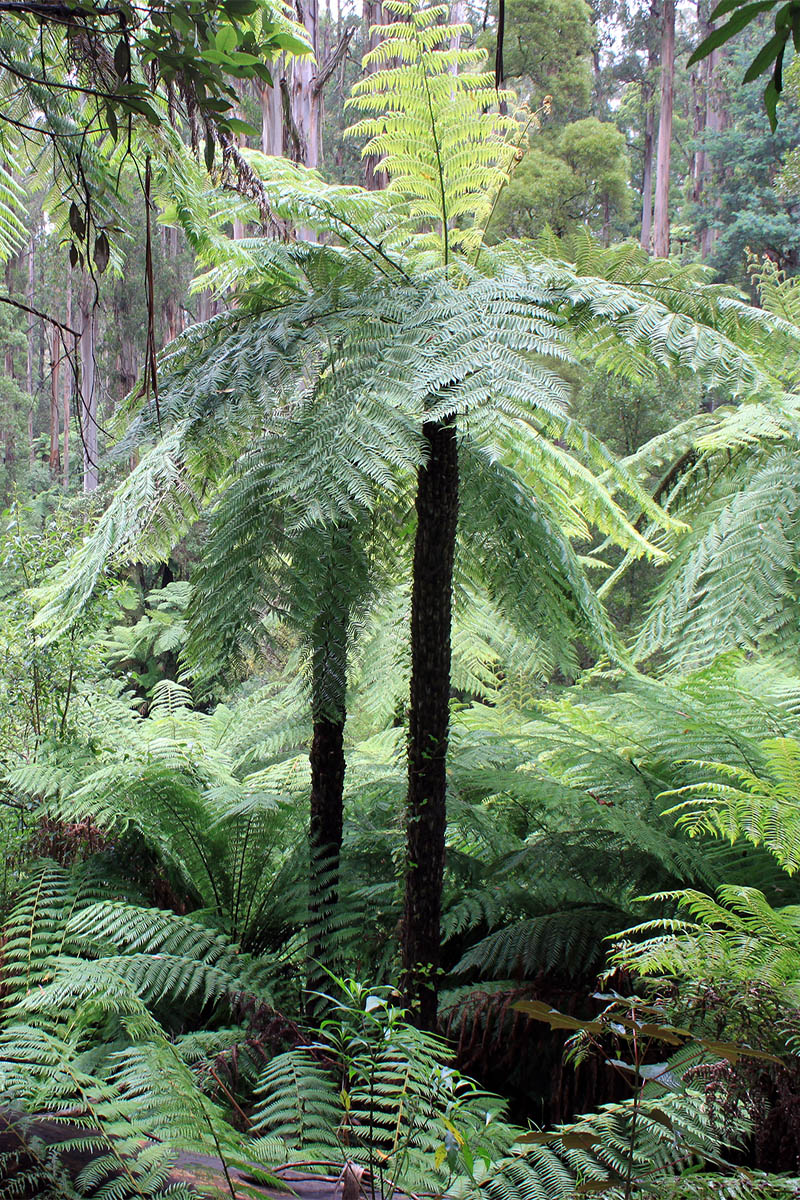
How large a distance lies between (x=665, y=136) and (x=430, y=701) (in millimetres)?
17342

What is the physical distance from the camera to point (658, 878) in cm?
240

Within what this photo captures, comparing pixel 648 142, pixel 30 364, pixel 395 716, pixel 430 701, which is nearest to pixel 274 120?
pixel 395 716

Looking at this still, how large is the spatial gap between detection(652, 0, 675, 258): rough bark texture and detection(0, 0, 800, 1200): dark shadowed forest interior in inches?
501

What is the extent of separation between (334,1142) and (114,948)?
3.99 feet

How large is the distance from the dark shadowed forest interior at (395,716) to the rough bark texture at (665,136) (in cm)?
1273

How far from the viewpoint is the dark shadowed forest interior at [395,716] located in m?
1.23

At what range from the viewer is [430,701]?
1.98 meters

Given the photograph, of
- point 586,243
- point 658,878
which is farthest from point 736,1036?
point 586,243

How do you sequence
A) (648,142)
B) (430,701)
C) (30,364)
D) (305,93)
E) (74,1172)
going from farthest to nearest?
(30,364)
(648,142)
(305,93)
(430,701)
(74,1172)

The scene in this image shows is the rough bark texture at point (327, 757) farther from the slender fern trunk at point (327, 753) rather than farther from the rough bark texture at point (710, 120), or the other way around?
the rough bark texture at point (710, 120)

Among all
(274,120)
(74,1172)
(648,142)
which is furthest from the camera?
(648,142)

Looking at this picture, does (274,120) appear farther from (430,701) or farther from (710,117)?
(710,117)

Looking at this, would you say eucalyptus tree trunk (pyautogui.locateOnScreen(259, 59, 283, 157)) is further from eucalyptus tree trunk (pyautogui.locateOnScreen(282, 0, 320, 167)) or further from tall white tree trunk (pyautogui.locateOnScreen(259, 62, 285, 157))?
eucalyptus tree trunk (pyautogui.locateOnScreen(282, 0, 320, 167))

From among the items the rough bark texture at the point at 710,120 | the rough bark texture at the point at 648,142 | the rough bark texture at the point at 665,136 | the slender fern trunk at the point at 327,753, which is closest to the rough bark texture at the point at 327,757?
the slender fern trunk at the point at 327,753
